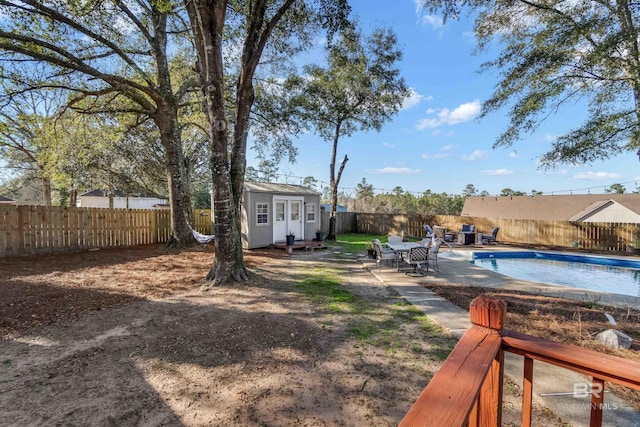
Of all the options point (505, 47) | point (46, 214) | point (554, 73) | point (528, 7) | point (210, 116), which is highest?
point (528, 7)

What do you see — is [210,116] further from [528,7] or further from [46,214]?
[528,7]

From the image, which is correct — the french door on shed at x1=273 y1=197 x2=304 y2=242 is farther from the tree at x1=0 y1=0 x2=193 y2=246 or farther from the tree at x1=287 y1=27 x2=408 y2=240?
the tree at x1=0 y1=0 x2=193 y2=246

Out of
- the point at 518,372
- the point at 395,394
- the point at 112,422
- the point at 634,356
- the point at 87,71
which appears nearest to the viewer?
the point at 112,422

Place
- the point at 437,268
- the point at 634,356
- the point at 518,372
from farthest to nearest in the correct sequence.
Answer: the point at 437,268 → the point at 634,356 → the point at 518,372

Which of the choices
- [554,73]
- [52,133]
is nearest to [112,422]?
[52,133]

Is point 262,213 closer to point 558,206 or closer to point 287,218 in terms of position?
point 287,218

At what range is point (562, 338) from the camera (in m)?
3.69

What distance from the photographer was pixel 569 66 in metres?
9.09

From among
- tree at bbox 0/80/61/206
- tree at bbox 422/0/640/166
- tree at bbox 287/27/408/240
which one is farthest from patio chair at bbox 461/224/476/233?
tree at bbox 0/80/61/206

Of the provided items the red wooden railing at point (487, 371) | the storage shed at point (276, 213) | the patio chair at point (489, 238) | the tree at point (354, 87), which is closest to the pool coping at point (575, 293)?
the red wooden railing at point (487, 371)

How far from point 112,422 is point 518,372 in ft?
12.4

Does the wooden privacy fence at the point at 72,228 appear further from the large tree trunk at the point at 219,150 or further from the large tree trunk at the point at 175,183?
the large tree trunk at the point at 219,150

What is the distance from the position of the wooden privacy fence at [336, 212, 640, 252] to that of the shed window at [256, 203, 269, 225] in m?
8.41

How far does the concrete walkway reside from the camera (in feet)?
7.72
